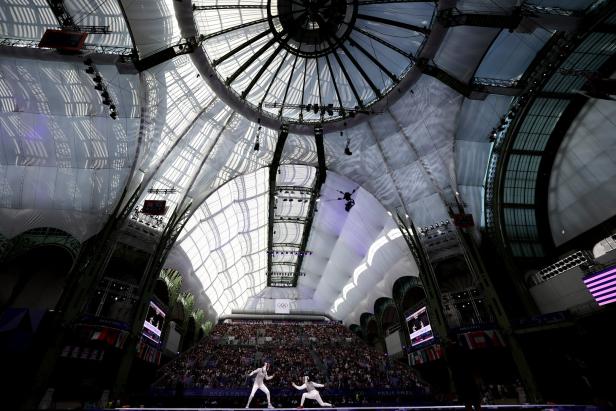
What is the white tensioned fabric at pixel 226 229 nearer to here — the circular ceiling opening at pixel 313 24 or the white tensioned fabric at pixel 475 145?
the circular ceiling opening at pixel 313 24

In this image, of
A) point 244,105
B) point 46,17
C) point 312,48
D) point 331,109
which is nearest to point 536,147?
point 331,109

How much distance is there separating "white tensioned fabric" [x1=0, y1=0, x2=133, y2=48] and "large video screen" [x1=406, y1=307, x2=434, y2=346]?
116 ft

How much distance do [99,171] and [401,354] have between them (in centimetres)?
3717

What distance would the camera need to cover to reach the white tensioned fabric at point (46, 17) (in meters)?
16.8

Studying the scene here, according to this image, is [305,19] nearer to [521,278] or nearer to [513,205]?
[513,205]

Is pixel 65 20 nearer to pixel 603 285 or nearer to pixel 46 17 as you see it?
pixel 46 17

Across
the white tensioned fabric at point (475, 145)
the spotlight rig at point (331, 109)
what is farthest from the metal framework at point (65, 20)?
the white tensioned fabric at point (475, 145)

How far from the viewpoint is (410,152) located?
27.2m

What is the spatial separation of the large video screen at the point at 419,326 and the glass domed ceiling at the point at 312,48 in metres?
22.2

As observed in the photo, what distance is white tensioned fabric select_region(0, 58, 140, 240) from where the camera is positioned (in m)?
19.9

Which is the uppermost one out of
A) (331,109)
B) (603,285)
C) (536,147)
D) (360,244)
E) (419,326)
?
(331,109)

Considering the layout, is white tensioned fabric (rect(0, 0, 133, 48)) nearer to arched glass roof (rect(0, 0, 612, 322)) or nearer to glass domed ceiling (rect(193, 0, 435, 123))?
arched glass roof (rect(0, 0, 612, 322))

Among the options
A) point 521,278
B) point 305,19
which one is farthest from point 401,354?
point 305,19

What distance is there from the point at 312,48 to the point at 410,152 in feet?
42.2
